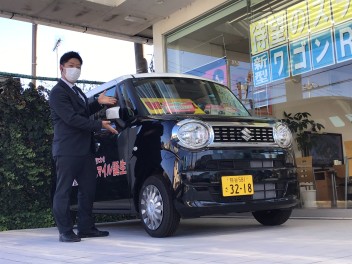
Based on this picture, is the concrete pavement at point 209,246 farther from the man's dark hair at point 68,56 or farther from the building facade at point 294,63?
the man's dark hair at point 68,56

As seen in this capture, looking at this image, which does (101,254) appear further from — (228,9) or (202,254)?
(228,9)

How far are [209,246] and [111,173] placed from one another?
6.37 ft

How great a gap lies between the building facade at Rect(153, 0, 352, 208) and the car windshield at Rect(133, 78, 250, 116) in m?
1.91

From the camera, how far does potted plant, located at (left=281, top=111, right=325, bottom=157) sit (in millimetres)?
8938

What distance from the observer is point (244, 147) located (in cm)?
491

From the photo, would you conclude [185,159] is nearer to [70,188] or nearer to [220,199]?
[220,199]

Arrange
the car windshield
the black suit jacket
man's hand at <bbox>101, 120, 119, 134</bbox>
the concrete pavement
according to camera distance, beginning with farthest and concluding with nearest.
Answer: the car windshield < man's hand at <bbox>101, 120, 119, 134</bbox> < the black suit jacket < the concrete pavement

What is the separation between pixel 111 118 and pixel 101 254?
1.83 meters

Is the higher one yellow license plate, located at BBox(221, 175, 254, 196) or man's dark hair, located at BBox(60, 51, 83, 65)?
man's dark hair, located at BBox(60, 51, 83, 65)

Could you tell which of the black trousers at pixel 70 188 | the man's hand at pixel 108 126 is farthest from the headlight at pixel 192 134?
the black trousers at pixel 70 188

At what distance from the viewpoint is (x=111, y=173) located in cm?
573

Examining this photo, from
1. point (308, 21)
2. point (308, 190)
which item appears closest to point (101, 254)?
point (308, 190)

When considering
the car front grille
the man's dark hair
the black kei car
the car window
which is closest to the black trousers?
the black kei car

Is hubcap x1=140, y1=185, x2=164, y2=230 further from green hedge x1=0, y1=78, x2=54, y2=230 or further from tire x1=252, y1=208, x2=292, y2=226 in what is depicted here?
green hedge x1=0, y1=78, x2=54, y2=230
